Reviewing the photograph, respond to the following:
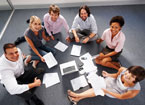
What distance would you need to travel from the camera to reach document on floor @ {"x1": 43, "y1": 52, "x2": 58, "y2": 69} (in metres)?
2.17

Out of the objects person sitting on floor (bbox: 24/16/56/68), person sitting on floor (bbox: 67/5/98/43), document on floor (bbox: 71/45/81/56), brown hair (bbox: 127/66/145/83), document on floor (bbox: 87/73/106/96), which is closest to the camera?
brown hair (bbox: 127/66/145/83)

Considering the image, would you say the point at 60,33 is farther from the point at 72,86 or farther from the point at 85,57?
the point at 72,86

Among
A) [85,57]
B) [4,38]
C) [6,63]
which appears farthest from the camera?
[4,38]

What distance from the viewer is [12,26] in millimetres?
2867

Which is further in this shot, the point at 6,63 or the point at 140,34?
the point at 140,34

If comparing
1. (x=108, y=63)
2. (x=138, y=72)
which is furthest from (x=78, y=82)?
(x=138, y=72)

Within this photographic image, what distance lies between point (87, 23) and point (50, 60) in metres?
1.02

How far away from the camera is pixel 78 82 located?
203 centimetres

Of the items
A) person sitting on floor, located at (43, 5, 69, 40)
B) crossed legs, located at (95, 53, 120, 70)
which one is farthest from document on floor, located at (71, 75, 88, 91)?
person sitting on floor, located at (43, 5, 69, 40)

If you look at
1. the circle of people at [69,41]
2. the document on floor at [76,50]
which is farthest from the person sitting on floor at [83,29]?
the document on floor at [76,50]

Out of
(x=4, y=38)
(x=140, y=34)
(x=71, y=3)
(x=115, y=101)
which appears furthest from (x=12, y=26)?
(x=140, y=34)

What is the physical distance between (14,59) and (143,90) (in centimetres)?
210

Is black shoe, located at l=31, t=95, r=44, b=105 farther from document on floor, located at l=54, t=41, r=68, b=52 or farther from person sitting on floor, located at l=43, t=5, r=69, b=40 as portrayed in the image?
person sitting on floor, located at l=43, t=5, r=69, b=40

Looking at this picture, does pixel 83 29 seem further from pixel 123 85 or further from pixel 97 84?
pixel 123 85
